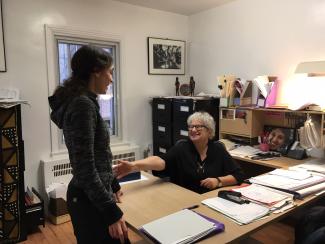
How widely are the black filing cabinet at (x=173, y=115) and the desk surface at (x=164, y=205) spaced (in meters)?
1.36

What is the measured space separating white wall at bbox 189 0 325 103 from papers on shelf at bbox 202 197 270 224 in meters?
1.56

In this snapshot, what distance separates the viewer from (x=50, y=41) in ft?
9.51

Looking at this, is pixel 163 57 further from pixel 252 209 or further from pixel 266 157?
pixel 252 209

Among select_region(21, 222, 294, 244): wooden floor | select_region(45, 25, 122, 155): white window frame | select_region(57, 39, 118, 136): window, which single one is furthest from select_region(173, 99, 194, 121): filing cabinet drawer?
select_region(21, 222, 294, 244): wooden floor

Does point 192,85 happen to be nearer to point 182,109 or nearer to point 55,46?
point 182,109

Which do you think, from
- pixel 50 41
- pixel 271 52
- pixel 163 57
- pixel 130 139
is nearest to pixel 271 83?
pixel 271 52

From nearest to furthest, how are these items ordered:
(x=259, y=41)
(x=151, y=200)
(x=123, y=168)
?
1. (x=151, y=200)
2. (x=123, y=168)
3. (x=259, y=41)

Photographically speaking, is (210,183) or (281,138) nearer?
(210,183)

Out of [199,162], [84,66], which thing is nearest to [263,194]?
[199,162]

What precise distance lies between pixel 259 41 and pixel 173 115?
1.25 meters

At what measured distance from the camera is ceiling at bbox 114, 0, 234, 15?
3.31 meters

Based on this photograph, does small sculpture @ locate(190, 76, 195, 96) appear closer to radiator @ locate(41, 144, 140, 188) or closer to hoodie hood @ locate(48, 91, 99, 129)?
radiator @ locate(41, 144, 140, 188)

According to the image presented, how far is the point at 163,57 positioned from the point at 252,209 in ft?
8.71

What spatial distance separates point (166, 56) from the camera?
12.4 ft
